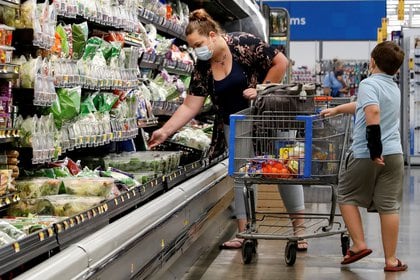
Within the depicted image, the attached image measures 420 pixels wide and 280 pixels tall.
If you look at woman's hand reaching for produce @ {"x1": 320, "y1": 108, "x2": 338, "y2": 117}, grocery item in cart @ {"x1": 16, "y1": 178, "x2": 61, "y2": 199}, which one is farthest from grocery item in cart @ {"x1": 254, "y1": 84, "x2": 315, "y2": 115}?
grocery item in cart @ {"x1": 16, "y1": 178, "x2": 61, "y2": 199}

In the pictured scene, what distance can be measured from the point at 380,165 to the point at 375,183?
14cm

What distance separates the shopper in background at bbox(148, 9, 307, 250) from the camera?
5977mm

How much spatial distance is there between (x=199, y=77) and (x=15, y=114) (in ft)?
8.54

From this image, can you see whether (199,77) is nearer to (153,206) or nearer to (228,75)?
(228,75)

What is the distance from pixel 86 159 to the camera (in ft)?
17.4

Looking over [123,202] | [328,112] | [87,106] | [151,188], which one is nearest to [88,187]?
[123,202]

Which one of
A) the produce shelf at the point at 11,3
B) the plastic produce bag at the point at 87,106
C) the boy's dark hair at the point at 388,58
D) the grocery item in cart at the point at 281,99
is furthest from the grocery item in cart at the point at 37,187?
the boy's dark hair at the point at 388,58

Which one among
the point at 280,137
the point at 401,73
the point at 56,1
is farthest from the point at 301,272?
the point at 401,73

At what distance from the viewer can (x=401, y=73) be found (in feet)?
49.4

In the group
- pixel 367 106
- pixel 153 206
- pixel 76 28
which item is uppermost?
pixel 76 28

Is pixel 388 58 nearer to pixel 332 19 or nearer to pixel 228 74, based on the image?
pixel 228 74

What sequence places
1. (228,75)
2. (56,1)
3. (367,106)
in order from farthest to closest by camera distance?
(228,75), (367,106), (56,1)

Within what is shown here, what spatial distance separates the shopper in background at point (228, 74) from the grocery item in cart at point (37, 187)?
6.54ft

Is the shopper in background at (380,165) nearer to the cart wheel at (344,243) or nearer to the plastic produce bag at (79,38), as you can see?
the cart wheel at (344,243)
